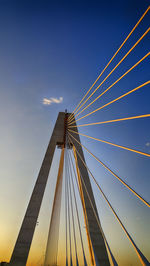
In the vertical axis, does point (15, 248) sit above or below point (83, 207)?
below

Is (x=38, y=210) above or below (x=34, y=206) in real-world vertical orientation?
below

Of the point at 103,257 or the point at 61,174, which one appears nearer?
the point at 103,257

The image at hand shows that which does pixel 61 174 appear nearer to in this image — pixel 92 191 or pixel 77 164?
pixel 77 164

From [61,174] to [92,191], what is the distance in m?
1.77

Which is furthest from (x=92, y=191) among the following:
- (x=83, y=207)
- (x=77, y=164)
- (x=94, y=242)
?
(x=94, y=242)

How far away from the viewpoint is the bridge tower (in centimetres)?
748

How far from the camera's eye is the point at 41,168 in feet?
31.7

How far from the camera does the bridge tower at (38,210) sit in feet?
24.6

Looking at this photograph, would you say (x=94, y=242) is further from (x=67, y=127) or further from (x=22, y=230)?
(x=67, y=127)

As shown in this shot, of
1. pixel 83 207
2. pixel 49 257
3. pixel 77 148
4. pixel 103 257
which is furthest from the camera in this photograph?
pixel 77 148

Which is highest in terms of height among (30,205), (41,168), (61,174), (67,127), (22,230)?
(67,127)

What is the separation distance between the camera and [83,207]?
8.55 meters

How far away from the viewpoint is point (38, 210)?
860 cm

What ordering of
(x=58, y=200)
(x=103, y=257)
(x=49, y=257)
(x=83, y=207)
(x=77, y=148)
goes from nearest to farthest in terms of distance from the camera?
(x=49, y=257)
(x=103, y=257)
(x=58, y=200)
(x=83, y=207)
(x=77, y=148)
